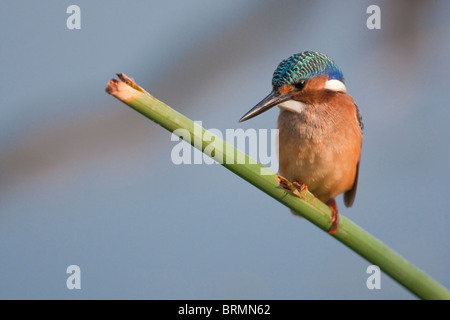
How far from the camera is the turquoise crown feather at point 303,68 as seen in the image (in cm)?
215

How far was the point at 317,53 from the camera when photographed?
7.59 feet

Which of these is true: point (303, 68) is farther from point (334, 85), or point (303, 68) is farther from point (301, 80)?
point (334, 85)

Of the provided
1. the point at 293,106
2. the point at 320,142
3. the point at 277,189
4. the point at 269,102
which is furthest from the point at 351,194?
the point at 277,189

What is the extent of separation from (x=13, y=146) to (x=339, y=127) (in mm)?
1289

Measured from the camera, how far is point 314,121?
2271mm

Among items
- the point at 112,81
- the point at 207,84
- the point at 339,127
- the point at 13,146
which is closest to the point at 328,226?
the point at 112,81

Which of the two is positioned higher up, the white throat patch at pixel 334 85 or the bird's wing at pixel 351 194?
the white throat patch at pixel 334 85

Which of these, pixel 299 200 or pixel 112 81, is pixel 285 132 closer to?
pixel 299 200

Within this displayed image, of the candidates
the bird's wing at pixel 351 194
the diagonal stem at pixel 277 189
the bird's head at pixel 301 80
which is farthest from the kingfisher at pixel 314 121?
the diagonal stem at pixel 277 189

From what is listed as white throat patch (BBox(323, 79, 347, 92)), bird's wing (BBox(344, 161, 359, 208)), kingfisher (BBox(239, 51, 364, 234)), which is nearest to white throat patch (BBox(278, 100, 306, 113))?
kingfisher (BBox(239, 51, 364, 234))

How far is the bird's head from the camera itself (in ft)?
7.06

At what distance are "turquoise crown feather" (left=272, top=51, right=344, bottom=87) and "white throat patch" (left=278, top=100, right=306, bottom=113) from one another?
87mm

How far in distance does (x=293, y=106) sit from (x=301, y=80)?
0.36 ft

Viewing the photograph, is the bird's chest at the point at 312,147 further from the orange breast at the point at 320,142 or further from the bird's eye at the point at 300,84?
the bird's eye at the point at 300,84
